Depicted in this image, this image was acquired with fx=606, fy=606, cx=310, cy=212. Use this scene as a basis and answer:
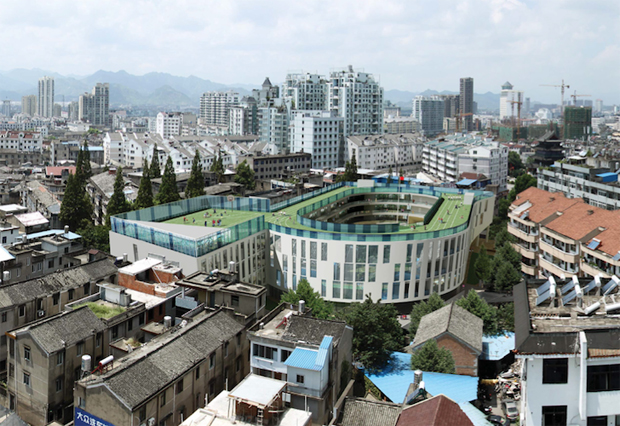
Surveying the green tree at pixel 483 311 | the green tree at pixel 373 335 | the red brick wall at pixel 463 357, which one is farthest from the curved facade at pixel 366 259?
the red brick wall at pixel 463 357

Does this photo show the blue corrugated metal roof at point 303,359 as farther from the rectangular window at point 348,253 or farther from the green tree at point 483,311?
the rectangular window at point 348,253

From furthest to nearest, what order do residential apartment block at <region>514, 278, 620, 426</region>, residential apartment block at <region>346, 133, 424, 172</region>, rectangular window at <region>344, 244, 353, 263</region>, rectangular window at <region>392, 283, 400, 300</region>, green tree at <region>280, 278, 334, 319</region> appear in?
residential apartment block at <region>346, 133, 424, 172</region> → rectangular window at <region>392, 283, 400, 300</region> → rectangular window at <region>344, 244, 353, 263</region> → green tree at <region>280, 278, 334, 319</region> → residential apartment block at <region>514, 278, 620, 426</region>

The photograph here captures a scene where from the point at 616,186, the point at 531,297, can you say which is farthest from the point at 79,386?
the point at 616,186

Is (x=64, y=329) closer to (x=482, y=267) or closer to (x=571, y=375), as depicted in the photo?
(x=571, y=375)

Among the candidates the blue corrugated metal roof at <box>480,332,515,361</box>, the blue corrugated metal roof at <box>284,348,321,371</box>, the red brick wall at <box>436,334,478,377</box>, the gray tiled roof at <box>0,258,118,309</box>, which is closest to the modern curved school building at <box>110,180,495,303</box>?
the gray tiled roof at <box>0,258,118,309</box>

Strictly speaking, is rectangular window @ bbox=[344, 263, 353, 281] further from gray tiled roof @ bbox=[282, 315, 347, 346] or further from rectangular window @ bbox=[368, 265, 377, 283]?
gray tiled roof @ bbox=[282, 315, 347, 346]

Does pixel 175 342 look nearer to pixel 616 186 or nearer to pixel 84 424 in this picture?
pixel 84 424
